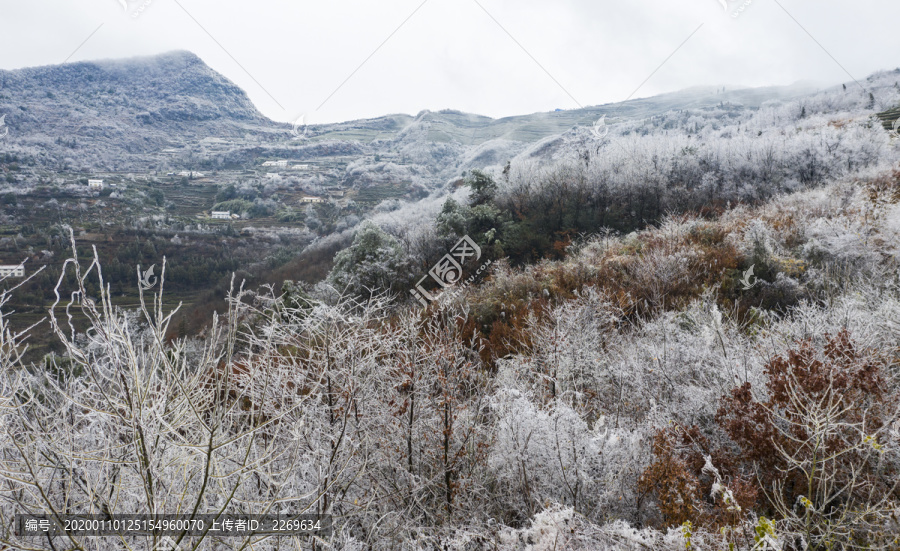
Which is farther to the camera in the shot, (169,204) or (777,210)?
(169,204)

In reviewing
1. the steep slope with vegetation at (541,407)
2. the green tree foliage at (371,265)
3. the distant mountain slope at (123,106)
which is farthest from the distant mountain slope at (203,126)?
the steep slope with vegetation at (541,407)

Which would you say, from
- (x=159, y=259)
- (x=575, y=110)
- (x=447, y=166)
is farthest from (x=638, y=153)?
(x=575, y=110)

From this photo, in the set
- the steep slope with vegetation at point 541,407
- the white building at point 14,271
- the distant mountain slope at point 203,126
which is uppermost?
the distant mountain slope at point 203,126

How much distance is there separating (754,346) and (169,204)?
82.8 meters

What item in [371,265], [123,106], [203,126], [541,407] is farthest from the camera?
[203,126]

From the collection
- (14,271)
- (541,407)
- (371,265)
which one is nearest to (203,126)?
(371,265)

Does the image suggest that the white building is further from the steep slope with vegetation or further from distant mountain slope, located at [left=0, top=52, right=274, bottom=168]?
distant mountain slope, located at [left=0, top=52, right=274, bottom=168]

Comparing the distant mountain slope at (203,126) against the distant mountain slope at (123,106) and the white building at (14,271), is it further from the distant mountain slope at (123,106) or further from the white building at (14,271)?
the white building at (14,271)

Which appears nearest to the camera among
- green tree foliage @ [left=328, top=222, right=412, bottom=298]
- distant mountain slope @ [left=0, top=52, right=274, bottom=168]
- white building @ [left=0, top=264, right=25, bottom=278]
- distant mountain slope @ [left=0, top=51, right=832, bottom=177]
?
white building @ [left=0, top=264, right=25, bottom=278]

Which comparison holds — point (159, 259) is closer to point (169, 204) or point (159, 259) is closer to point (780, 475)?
point (169, 204)

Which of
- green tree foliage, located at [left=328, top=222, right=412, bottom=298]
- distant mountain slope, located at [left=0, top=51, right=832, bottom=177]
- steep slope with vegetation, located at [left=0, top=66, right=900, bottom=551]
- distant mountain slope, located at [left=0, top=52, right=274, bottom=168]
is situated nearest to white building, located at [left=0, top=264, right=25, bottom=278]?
steep slope with vegetation, located at [left=0, top=66, right=900, bottom=551]

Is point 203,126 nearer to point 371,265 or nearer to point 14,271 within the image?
point 371,265

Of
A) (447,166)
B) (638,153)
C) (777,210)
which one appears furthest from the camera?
(447,166)

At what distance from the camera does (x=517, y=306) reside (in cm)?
1209
